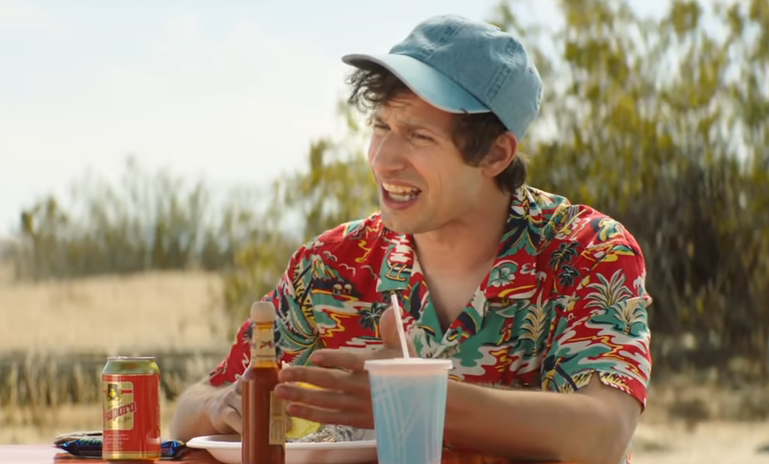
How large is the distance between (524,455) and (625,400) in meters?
0.20

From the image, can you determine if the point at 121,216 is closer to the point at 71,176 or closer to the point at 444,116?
the point at 71,176

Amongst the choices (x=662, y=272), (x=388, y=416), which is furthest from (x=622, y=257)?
(x=662, y=272)

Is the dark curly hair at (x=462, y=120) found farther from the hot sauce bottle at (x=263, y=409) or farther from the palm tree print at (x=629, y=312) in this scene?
the hot sauce bottle at (x=263, y=409)

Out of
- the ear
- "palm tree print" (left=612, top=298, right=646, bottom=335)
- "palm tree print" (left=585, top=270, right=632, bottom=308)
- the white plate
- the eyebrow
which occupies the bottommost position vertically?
the white plate

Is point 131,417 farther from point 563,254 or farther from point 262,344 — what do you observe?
point 563,254

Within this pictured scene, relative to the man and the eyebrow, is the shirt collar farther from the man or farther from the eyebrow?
the eyebrow

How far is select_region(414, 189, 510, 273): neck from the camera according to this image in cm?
209

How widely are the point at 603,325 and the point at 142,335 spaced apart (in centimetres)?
576

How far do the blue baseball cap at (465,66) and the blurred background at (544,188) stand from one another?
14.6 ft

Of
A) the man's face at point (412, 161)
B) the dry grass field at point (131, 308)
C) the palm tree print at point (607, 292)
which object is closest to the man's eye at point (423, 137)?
the man's face at point (412, 161)

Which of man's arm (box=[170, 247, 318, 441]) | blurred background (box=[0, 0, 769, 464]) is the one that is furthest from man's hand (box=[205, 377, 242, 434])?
blurred background (box=[0, 0, 769, 464])

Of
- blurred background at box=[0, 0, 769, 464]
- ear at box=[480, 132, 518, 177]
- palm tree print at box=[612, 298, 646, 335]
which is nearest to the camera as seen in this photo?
palm tree print at box=[612, 298, 646, 335]

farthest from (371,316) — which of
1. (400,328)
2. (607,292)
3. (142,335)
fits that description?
(142,335)

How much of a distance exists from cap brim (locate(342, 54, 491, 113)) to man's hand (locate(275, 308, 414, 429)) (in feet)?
1.70
